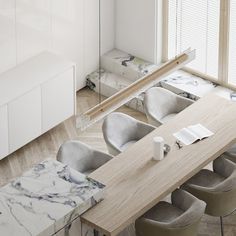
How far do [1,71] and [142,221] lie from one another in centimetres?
344

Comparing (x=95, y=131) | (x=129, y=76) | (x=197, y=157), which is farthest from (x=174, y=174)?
(x=129, y=76)

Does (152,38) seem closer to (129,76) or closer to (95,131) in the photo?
(129,76)

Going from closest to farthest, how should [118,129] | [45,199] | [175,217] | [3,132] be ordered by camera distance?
[45,199] → [175,217] → [118,129] → [3,132]

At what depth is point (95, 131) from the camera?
37.1ft

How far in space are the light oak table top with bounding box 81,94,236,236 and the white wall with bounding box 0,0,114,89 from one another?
238cm

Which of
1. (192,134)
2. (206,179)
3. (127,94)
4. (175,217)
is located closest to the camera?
(127,94)

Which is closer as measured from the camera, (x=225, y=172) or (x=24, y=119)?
(x=225, y=172)

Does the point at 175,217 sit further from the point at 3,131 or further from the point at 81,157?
the point at 3,131

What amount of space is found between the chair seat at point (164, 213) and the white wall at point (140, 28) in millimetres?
3811

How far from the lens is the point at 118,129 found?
32.2 ft

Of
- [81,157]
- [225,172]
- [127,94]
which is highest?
[127,94]

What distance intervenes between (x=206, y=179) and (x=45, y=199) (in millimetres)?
2017

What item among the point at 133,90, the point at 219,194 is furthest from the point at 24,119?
the point at 219,194

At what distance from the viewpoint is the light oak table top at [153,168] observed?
8.05m
